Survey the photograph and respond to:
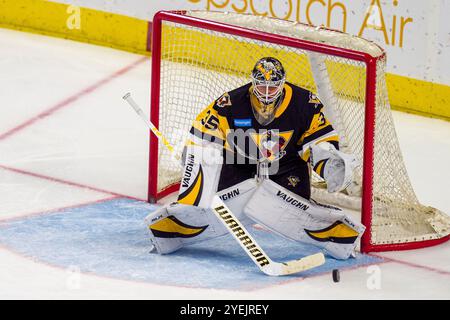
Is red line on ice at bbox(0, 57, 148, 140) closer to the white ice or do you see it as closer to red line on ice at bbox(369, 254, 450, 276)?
the white ice

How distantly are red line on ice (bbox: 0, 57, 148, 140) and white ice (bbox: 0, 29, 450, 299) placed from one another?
12 millimetres

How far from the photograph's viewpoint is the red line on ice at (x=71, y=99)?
817cm

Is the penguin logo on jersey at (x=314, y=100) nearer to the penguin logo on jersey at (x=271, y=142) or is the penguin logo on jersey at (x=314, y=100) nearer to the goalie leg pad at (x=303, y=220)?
the penguin logo on jersey at (x=271, y=142)

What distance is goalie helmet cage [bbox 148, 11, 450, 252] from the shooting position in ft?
21.5

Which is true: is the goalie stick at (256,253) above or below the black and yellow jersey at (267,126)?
below

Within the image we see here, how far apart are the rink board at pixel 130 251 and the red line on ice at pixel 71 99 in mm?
1256

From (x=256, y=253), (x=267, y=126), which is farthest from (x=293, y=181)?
(x=256, y=253)

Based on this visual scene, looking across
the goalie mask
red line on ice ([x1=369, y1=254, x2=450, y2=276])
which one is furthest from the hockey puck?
the goalie mask

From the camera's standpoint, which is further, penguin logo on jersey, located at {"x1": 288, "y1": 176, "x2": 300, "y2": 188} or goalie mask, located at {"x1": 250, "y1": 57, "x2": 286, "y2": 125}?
penguin logo on jersey, located at {"x1": 288, "y1": 176, "x2": 300, "y2": 188}

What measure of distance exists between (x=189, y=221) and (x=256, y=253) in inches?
13.4

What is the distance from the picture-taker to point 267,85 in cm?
621

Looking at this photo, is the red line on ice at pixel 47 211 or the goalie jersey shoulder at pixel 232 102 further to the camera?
the red line on ice at pixel 47 211

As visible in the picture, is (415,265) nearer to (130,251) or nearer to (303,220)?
(303,220)

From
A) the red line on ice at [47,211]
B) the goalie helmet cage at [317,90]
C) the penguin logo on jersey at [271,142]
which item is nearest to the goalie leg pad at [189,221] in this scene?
the penguin logo on jersey at [271,142]
